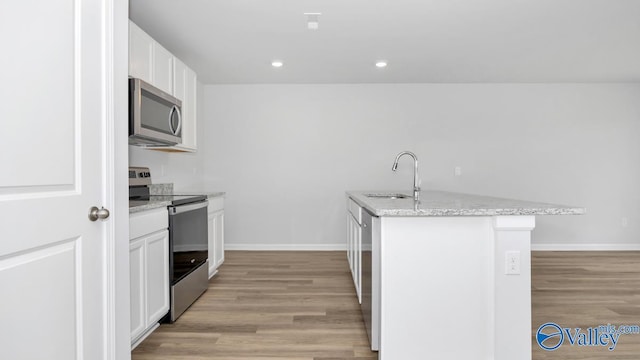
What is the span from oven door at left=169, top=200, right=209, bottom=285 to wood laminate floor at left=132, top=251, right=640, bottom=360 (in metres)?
0.33

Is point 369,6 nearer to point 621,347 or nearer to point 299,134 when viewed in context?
point 299,134

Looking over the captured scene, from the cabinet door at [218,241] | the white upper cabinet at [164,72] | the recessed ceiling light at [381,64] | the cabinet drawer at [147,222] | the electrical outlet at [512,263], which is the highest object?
the recessed ceiling light at [381,64]

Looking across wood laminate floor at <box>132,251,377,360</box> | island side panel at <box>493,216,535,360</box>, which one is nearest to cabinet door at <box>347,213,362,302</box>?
wood laminate floor at <box>132,251,377,360</box>

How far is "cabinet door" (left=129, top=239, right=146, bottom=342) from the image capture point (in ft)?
6.25

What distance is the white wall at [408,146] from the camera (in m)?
4.68

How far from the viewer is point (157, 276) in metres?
2.18

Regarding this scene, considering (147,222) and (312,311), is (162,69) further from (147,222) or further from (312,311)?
(312,311)

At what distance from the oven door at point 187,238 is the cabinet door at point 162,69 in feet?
3.40

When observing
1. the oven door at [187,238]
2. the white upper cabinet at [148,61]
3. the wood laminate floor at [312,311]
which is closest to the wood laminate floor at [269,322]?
the wood laminate floor at [312,311]

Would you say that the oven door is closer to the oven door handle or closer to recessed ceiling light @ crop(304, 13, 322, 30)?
the oven door handle

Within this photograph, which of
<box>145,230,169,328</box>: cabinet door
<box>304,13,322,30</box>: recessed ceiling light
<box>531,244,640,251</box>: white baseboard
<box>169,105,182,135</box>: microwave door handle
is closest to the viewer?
<box>145,230,169,328</box>: cabinet door

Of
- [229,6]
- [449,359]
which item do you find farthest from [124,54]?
[449,359]

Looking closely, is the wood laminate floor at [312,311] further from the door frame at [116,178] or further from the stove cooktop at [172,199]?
the stove cooktop at [172,199]

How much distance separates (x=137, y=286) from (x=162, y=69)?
1.80 m
